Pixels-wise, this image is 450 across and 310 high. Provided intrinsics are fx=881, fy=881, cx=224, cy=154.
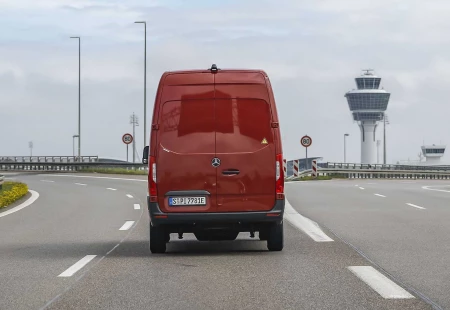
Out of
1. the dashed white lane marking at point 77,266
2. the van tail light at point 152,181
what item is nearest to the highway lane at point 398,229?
the van tail light at point 152,181

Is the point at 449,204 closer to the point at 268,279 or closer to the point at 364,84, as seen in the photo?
the point at 268,279

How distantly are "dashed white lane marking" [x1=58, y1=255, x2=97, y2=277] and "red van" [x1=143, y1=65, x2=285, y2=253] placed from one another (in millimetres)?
999

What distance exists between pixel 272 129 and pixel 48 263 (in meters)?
3.18

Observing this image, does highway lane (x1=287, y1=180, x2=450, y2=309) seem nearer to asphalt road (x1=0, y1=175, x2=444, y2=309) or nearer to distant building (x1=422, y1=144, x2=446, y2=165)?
asphalt road (x1=0, y1=175, x2=444, y2=309)

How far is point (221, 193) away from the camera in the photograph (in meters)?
11.0

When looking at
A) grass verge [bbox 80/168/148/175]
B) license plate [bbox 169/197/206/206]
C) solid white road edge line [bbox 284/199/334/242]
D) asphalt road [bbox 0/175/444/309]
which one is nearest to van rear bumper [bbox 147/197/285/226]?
license plate [bbox 169/197/206/206]

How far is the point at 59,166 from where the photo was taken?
64.6 meters

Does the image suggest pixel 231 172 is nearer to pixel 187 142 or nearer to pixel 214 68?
pixel 187 142

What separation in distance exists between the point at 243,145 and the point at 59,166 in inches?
2165

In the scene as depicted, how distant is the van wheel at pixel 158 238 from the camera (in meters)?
11.4

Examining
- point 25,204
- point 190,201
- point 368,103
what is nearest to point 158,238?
point 190,201

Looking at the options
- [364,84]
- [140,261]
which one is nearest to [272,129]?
[140,261]

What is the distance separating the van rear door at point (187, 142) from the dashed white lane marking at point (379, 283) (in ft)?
7.43

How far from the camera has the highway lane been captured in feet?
30.1
